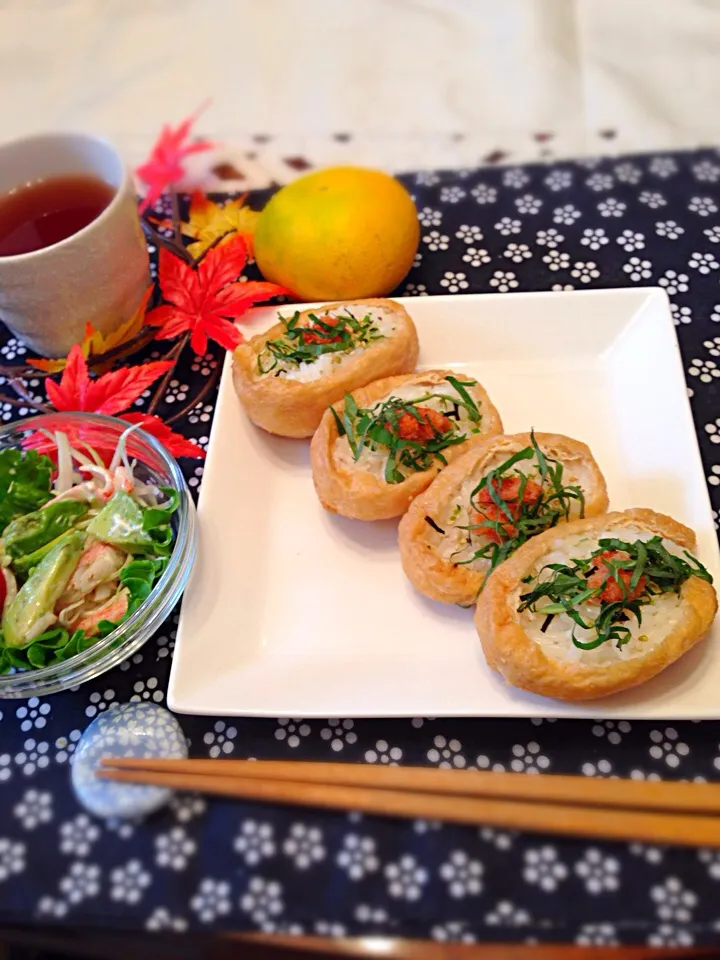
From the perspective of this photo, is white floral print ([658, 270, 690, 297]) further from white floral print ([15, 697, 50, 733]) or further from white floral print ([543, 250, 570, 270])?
white floral print ([15, 697, 50, 733])

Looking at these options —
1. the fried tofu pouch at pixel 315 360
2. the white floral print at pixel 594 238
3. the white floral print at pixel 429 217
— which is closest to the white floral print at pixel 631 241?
the white floral print at pixel 594 238

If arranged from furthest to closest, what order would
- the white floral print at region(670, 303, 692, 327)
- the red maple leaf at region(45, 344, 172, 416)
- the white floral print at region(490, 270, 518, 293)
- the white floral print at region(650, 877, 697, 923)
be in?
1. the white floral print at region(490, 270, 518, 293)
2. the white floral print at region(670, 303, 692, 327)
3. the red maple leaf at region(45, 344, 172, 416)
4. the white floral print at region(650, 877, 697, 923)

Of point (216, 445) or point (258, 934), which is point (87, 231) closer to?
point (216, 445)

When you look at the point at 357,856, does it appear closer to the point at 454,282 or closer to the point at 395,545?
the point at 395,545

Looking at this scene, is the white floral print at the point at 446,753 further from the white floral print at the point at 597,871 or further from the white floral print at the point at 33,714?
the white floral print at the point at 33,714

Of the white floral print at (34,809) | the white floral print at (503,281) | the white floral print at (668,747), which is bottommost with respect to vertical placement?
the white floral print at (34,809)

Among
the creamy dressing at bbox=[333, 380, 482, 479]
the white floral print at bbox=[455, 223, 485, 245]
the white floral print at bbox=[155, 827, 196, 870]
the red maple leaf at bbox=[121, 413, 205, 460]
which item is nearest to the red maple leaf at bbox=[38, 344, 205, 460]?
the red maple leaf at bbox=[121, 413, 205, 460]
